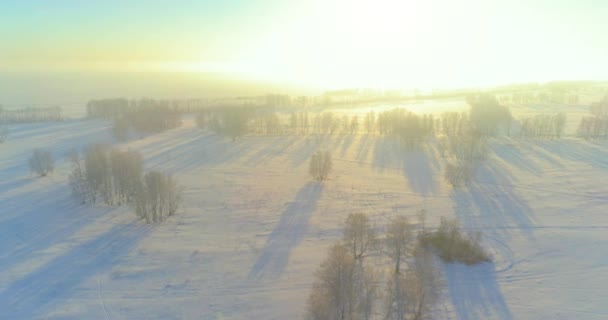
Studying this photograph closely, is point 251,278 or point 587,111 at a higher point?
point 587,111

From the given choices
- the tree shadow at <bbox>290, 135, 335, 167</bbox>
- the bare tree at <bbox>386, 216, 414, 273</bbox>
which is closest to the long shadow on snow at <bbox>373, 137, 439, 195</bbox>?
the tree shadow at <bbox>290, 135, 335, 167</bbox>

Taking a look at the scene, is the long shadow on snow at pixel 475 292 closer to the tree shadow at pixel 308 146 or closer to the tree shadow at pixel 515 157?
the tree shadow at pixel 515 157

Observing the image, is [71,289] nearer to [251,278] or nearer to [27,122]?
[251,278]

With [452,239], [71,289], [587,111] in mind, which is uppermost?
[587,111]

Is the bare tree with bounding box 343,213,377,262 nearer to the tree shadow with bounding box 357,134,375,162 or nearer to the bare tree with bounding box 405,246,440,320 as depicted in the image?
the bare tree with bounding box 405,246,440,320

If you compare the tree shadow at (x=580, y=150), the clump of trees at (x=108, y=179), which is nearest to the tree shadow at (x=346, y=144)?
the tree shadow at (x=580, y=150)

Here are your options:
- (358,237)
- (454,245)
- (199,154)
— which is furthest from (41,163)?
(454,245)

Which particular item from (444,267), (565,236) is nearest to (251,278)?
(444,267)
